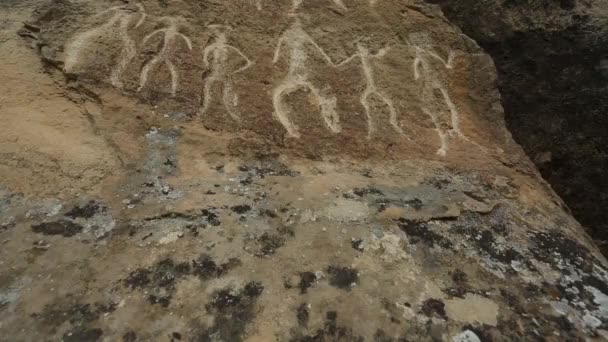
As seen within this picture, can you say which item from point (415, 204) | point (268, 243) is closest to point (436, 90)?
point (415, 204)

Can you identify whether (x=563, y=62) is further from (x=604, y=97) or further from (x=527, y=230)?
(x=527, y=230)

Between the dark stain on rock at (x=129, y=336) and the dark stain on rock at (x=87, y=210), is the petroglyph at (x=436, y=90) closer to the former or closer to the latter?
the dark stain on rock at (x=87, y=210)

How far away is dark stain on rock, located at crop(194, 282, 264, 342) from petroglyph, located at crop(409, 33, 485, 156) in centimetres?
188

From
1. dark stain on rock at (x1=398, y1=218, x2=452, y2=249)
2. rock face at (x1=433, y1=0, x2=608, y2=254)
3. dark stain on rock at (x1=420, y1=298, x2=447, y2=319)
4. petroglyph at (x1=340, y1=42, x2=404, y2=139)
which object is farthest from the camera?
rock face at (x1=433, y1=0, x2=608, y2=254)

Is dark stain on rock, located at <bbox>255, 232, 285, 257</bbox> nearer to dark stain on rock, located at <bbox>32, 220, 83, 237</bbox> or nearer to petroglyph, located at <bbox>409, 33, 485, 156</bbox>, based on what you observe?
dark stain on rock, located at <bbox>32, 220, 83, 237</bbox>

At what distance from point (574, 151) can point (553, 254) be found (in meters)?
1.79

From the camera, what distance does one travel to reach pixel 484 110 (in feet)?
13.0

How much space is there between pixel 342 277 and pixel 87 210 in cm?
135

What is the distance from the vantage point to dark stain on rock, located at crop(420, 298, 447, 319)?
2281 millimetres

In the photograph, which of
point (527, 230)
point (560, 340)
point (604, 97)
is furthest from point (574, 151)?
point (560, 340)

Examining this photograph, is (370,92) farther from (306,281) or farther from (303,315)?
(303,315)

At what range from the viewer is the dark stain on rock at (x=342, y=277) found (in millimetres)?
2365

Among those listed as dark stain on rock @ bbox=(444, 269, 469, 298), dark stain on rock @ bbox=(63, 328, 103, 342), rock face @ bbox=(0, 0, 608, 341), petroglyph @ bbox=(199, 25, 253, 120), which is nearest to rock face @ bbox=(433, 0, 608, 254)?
rock face @ bbox=(0, 0, 608, 341)

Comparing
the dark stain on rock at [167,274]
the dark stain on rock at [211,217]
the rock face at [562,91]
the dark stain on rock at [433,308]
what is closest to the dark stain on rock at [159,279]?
the dark stain on rock at [167,274]
